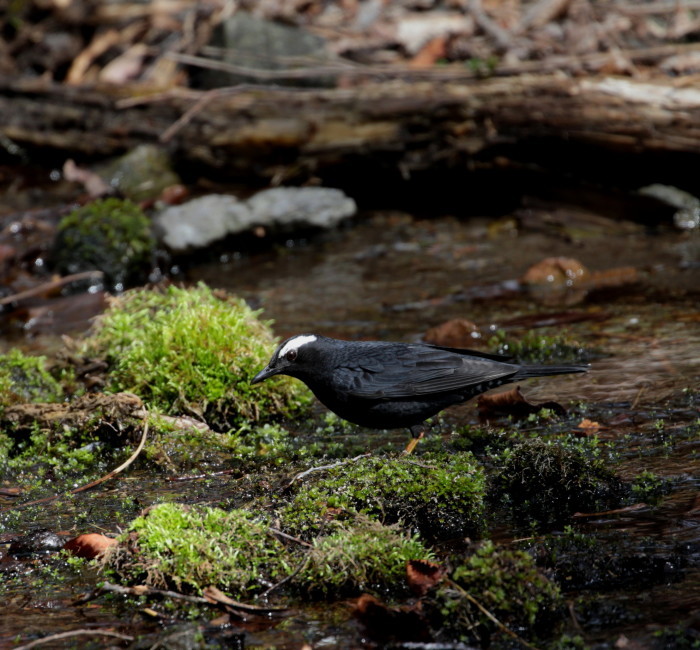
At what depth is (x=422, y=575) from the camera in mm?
3701

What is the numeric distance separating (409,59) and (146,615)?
12578 millimetres

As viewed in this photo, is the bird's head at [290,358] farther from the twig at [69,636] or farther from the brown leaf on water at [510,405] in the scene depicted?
the twig at [69,636]

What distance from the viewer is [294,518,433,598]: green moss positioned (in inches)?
149

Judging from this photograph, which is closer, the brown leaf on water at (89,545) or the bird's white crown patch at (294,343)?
the brown leaf on water at (89,545)

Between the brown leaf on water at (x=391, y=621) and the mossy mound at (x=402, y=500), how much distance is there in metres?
0.76

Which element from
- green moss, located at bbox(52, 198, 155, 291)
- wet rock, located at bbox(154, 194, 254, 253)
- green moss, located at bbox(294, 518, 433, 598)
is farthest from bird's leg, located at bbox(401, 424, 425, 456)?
wet rock, located at bbox(154, 194, 254, 253)

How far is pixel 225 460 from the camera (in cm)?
544

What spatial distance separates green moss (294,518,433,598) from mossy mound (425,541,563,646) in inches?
13.0

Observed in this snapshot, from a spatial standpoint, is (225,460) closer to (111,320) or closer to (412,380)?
(412,380)

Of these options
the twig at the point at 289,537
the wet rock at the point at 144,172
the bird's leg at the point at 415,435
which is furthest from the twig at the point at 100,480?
the wet rock at the point at 144,172

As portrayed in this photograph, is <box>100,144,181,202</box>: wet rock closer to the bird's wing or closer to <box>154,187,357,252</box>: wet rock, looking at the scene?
<box>154,187,357,252</box>: wet rock

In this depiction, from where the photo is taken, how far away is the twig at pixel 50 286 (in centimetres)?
948

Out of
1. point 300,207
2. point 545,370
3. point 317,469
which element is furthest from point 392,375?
point 300,207

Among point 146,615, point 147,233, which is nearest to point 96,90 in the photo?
point 147,233
